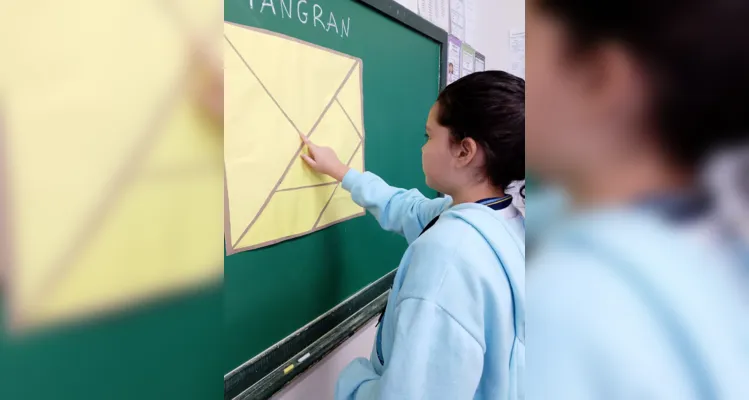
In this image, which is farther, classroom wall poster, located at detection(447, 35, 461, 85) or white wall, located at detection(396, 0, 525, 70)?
white wall, located at detection(396, 0, 525, 70)

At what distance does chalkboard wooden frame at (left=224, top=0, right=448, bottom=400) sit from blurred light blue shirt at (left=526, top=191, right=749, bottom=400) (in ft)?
2.07

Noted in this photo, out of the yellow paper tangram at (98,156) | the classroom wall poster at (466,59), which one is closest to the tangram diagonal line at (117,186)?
the yellow paper tangram at (98,156)

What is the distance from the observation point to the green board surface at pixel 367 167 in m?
0.70

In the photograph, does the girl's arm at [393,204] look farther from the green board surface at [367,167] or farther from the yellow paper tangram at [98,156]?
the yellow paper tangram at [98,156]

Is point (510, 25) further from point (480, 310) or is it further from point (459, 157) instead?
point (480, 310)

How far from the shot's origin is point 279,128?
732 mm

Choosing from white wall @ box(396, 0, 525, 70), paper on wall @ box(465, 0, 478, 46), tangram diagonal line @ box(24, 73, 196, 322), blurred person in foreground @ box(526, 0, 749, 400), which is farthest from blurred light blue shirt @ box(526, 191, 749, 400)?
white wall @ box(396, 0, 525, 70)

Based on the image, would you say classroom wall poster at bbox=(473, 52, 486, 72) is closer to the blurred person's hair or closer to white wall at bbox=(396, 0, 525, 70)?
white wall at bbox=(396, 0, 525, 70)

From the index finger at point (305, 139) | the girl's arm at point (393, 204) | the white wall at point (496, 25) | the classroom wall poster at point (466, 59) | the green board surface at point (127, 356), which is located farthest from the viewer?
the white wall at point (496, 25)

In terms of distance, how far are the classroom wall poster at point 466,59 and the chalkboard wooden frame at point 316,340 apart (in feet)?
1.27

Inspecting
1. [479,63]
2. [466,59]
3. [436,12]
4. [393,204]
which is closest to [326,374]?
[393,204]

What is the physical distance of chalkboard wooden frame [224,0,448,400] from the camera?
0.71m

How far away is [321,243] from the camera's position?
89 cm

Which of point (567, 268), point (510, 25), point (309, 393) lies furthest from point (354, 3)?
point (510, 25)
